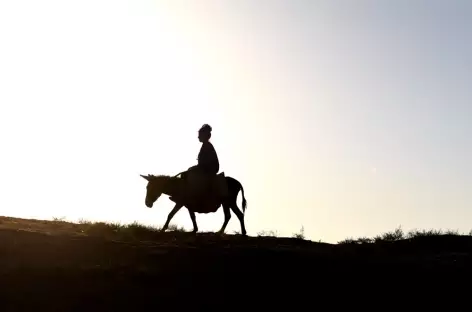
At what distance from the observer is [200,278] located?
12633 millimetres

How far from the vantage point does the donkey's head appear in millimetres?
23250

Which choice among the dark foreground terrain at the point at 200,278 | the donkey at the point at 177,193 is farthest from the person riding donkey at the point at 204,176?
the dark foreground terrain at the point at 200,278

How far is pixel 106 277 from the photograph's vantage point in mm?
12188

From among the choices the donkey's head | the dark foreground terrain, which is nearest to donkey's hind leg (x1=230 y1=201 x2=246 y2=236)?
the donkey's head

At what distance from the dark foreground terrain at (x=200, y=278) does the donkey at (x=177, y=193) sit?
6.57 metres

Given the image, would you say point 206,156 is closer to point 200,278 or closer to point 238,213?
point 238,213

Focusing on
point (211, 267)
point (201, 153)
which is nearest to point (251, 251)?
point (211, 267)

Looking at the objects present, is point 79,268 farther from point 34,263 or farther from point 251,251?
point 251,251

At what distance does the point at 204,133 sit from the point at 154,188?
2.51 metres

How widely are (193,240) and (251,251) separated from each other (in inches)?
133

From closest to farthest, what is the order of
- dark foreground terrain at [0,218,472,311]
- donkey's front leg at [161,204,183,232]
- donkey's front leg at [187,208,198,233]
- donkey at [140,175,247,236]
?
dark foreground terrain at [0,218,472,311] → donkey's front leg at [187,208,198,233] → donkey's front leg at [161,204,183,232] → donkey at [140,175,247,236]

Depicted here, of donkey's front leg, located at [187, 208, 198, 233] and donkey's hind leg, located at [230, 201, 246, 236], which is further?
donkey's hind leg, located at [230, 201, 246, 236]

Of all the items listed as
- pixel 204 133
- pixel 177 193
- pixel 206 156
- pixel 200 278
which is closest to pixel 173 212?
pixel 177 193

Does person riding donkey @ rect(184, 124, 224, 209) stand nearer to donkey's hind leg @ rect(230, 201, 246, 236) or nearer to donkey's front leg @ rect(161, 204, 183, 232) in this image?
donkey's front leg @ rect(161, 204, 183, 232)
